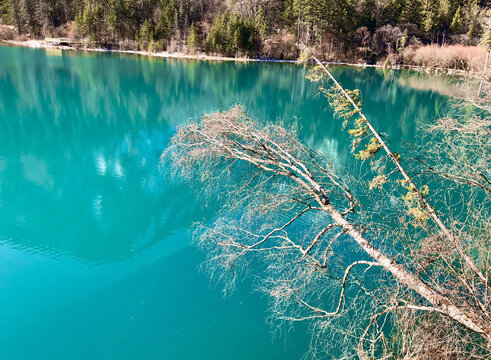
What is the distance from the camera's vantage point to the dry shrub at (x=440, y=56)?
50.2 metres

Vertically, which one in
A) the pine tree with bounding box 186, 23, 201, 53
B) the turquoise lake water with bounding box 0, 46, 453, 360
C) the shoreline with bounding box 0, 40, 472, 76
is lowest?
the turquoise lake water with bounding box 0, 46, 453, 360

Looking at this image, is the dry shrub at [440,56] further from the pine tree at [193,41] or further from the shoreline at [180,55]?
the pine tree at [193,41]

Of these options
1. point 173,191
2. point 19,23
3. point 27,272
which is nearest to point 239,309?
point 27,272

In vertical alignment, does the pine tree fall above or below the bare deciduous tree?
above

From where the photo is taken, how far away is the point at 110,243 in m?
10.1

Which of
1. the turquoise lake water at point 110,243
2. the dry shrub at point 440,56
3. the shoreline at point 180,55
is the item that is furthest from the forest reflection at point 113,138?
the shoreline at point 180,55

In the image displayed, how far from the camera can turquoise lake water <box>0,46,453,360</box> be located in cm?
707

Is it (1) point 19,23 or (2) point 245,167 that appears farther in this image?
(1) point 19,23

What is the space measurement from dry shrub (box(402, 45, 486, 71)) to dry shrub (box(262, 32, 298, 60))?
19.8m

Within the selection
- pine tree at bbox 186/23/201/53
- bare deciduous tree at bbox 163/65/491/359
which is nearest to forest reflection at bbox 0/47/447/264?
bare deciduous tree at bbox 163/65/491/359

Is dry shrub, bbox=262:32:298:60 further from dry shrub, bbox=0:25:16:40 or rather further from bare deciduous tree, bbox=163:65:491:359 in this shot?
bare deciduous tree, bbox=163:65:491:359

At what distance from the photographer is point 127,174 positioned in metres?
14.5

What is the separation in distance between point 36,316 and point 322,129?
17.8 m

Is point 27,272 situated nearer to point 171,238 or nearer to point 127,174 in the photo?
point 171,238
